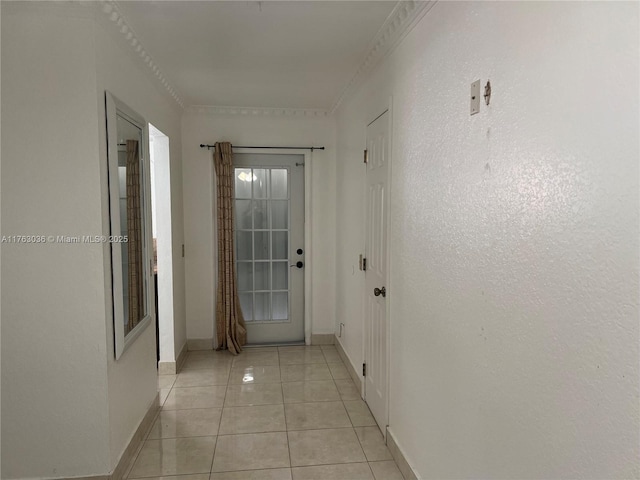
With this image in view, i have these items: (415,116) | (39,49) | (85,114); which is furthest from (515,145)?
(39,49)

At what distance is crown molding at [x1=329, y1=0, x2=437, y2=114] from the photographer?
205 centimetres

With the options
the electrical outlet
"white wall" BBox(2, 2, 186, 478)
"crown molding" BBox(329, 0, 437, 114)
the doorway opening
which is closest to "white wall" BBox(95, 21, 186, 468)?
"white wall" BBox(2, 2, 186, 478)

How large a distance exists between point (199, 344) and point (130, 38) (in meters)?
3.05

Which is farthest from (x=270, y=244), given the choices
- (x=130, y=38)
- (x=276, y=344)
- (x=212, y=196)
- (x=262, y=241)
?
(x=130, y=38)

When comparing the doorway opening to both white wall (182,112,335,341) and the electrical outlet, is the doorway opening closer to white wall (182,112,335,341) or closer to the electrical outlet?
white wall (182,112,335,341)

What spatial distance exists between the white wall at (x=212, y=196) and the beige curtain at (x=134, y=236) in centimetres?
163

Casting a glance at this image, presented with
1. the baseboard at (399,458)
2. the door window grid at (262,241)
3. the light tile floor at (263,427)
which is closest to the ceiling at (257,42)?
the door window grid at (262,241)

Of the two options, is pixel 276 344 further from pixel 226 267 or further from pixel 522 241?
pixel 522 241

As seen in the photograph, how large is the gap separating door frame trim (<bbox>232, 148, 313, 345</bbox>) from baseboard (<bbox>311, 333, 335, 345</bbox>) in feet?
0.17

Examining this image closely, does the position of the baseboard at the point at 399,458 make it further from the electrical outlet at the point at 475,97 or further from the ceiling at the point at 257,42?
the ceiling at the point at 257,42

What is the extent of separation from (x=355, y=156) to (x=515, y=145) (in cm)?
230

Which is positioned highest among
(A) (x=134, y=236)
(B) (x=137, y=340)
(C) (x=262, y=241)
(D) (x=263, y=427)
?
(A) (x=134, y=236)

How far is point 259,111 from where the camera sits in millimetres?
4434

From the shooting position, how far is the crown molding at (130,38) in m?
2.13
